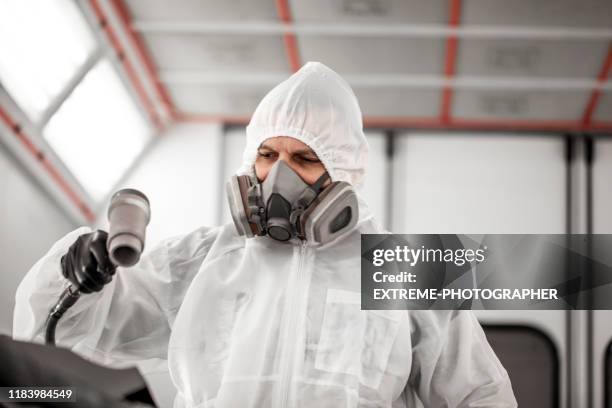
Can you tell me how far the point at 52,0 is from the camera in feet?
14.7

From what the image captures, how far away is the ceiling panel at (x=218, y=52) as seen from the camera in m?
4.99

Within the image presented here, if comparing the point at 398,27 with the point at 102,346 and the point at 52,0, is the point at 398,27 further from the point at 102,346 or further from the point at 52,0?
the point at 102,346

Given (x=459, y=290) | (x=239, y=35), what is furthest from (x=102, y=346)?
(x=239, y=35)

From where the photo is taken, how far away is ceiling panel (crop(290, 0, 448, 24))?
4652 mm

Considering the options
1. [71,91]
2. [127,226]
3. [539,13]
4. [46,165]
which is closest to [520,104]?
[539,13]

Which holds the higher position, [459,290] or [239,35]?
[239,35]

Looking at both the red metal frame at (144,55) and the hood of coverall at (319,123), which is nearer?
the hood of coverall at (319,123)

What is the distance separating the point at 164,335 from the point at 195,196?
3.22 metres

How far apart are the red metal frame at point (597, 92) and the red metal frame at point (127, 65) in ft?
7.66

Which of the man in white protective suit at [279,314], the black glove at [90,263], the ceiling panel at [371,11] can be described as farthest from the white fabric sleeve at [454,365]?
the ceiling panel at [371,11]

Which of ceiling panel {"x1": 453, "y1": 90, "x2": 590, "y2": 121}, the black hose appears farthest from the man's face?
ceiling panel {"x1": 453, "y1": 90, "x2": 590, "y2": 121}

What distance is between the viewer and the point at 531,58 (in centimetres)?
500

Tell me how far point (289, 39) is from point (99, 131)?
3.67 feet

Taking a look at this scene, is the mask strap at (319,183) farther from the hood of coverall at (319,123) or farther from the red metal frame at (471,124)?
the red metal frame at (471,124)
